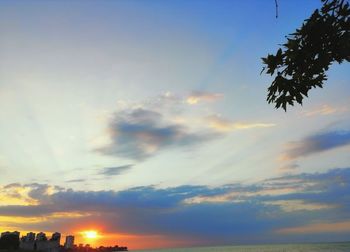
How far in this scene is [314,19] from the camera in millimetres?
9500

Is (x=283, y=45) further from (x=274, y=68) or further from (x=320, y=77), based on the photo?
(x=320, y=77)

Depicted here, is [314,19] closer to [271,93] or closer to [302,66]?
[302,66]

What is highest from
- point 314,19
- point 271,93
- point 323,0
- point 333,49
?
point 323,0

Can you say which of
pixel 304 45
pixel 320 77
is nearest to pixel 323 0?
pixel 304 45

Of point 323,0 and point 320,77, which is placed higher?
point 323,0

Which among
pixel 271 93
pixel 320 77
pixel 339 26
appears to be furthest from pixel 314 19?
pixel 271 93

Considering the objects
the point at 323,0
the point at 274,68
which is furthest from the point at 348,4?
the point at 274,68

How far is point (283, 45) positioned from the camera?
9508 millimetres

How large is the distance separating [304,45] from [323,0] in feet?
4.20

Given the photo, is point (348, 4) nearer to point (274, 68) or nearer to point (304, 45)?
point (304, 45)

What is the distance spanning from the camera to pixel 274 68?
383 inches

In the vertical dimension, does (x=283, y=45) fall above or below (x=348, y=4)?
below

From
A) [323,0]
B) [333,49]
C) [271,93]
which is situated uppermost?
[323,0]

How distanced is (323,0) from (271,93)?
2596mm
